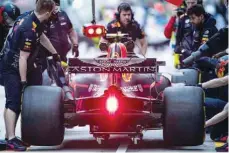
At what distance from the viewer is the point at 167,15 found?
27.2 meters

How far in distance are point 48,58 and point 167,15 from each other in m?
13.9

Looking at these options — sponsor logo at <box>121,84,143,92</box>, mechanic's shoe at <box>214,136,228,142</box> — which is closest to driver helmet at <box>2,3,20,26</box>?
sponsor logo at <box>121,84,143,92</box>

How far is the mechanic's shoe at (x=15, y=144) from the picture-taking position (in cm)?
1226

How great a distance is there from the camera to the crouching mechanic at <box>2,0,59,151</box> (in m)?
12.4

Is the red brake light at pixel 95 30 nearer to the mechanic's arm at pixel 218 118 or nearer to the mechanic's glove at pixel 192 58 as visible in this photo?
the mechanic's glove at pixel 192 58

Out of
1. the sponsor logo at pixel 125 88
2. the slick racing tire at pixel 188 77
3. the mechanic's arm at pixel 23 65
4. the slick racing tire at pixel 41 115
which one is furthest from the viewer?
the slick racing tire at pixel 188 77

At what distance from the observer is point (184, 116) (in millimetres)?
11883

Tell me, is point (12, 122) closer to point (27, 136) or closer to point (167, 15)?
point (27, 136)

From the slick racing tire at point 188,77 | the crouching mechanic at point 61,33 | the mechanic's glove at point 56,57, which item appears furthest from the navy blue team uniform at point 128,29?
the mechanic's glove at point 56,57

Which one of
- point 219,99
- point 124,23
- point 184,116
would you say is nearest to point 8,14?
point 124,23

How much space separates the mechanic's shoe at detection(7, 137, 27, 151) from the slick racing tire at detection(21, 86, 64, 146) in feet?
1.17

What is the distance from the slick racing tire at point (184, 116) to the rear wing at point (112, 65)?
16.0 inches

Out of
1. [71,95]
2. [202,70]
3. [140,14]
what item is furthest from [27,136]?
[140,14]

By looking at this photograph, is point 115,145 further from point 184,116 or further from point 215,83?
point 215,83
